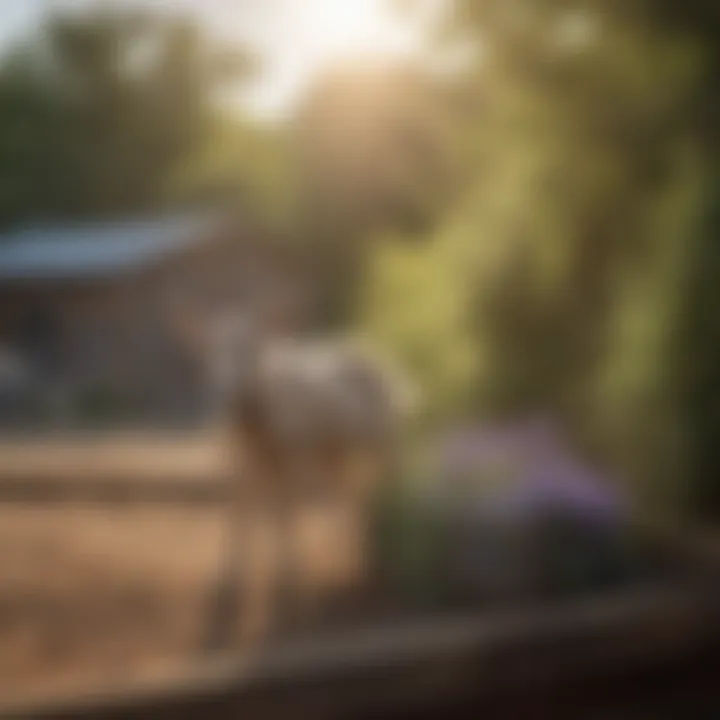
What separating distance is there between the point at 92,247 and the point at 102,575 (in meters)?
0.30

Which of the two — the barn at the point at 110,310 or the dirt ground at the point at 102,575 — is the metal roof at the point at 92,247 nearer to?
the barn at the point at 110,310

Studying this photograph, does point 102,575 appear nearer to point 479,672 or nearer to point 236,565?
point 236,565

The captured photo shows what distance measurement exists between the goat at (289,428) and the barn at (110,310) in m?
0.04

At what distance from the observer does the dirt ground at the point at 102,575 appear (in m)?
1.12

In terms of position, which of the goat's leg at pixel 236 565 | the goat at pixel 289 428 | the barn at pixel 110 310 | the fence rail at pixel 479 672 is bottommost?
the fence rail at pixel 479 672

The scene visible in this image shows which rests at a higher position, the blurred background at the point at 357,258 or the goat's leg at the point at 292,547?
the blurred background at the point at 357,258

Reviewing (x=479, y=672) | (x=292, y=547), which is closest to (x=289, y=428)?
(x=292, y=547)

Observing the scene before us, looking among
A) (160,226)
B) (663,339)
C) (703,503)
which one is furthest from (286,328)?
(703,503)

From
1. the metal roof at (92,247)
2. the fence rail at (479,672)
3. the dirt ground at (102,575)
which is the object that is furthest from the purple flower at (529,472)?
the metal roof at (92,247)

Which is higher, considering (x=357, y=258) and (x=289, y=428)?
(x=357, y=258)

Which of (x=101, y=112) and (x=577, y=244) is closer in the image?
(x=101, y=112)

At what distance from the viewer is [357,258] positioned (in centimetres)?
122

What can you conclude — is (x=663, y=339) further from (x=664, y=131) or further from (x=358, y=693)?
(x=358, y=693)

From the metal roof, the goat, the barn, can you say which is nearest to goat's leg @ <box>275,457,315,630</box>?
the goat
